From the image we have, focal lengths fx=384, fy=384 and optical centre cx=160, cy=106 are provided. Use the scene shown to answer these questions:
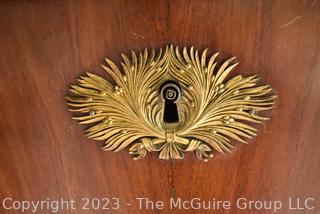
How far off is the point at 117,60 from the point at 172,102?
0.34 ft

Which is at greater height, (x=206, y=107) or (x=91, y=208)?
(x=206, y=107)

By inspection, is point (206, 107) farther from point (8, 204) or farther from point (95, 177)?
point (8, 204)

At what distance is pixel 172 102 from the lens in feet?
1.86

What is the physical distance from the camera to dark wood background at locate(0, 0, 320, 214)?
549mm

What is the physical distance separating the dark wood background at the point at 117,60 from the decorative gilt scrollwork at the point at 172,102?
0.02 metres

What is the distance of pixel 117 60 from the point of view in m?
0.57

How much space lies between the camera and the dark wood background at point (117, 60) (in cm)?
55

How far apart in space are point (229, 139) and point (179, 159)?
0.08m

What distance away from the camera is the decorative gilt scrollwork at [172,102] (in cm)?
56

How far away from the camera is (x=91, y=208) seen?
2.06ft

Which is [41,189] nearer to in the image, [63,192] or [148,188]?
[63,192]

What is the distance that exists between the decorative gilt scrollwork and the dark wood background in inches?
0.7

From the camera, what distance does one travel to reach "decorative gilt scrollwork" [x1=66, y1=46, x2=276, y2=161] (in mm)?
559

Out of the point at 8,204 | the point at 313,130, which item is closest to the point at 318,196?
the point at 313,130
